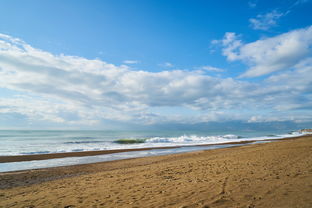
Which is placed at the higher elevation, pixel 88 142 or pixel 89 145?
pixel 88 142

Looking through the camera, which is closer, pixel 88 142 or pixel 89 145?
pixel 89 145

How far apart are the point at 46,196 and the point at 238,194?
7.09 m

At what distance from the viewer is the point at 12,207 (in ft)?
19.3

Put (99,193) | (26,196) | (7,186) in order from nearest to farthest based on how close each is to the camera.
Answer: (99,193) → (26,196) → (7,186)

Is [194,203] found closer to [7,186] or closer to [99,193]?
[99,193]

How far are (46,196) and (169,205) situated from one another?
5125 mm

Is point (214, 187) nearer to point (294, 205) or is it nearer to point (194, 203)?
point (194, 203)

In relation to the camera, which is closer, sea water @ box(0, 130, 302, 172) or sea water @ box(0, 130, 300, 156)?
sea water @ box(0, 130, 302, 172)

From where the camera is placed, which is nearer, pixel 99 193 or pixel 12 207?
pixel 12 207

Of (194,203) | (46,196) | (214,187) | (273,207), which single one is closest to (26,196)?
(46,196)

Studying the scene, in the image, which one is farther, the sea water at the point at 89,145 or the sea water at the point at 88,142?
the sea water at the point at 88,142

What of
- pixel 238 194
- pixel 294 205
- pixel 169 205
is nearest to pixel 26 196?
pixel 169 205

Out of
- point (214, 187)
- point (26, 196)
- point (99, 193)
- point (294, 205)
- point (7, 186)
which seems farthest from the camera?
point (7, 186)

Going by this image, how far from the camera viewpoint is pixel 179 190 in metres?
6.27
